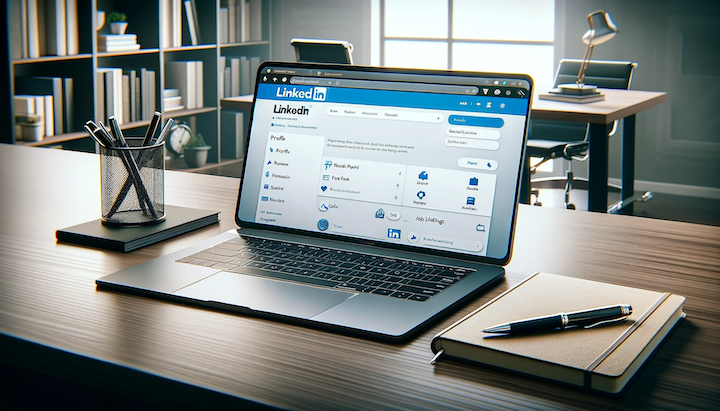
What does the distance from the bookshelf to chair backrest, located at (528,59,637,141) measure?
231 cm

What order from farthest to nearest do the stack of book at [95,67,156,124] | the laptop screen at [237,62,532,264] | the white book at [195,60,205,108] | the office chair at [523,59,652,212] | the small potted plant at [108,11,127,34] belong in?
the white book at [195,60,205,108] < the small potted plant at [108,11,127,34] < the stack of book at [95,67,156,124] < the office chair at [523,59,652,212] < the laptop screen at [237,62,532,264]

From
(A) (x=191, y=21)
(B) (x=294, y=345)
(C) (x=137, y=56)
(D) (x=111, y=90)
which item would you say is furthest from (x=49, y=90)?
(B) (x=294, y=345)

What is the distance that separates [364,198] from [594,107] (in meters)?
2.56

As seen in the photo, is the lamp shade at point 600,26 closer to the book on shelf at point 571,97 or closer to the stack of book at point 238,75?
the book on shelf at point 571,97

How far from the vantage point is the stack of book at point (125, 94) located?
421cm

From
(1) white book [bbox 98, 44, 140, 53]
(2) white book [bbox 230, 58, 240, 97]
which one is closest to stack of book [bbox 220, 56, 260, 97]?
(2) white book [bbox 230, 58, 240, 97]

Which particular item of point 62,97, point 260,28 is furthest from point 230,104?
point 260,28

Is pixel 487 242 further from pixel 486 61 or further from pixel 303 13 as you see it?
pixel 303 13

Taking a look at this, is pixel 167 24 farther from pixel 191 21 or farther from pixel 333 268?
pixel 333 268

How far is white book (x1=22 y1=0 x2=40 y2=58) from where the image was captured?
3703 mm

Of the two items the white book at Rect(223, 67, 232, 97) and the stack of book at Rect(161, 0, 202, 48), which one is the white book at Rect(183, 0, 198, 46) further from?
the white book at Rect(223, 67, 232, 97)

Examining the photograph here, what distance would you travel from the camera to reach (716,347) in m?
0.70

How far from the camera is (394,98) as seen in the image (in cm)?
100

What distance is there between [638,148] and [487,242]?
14.2ft
